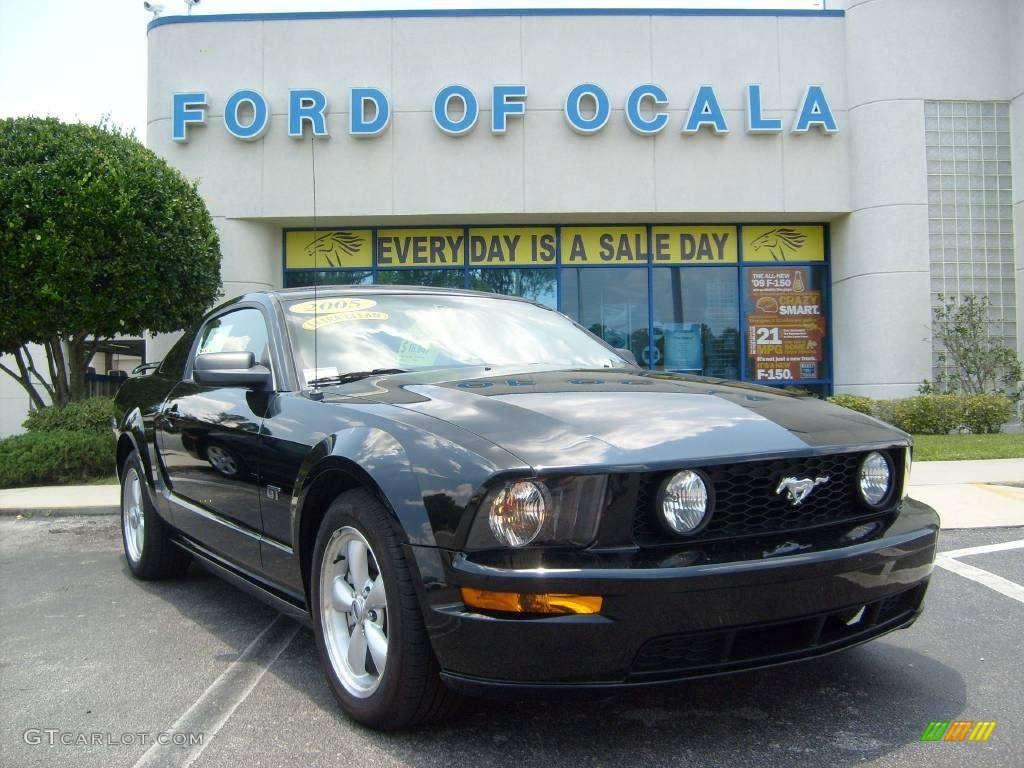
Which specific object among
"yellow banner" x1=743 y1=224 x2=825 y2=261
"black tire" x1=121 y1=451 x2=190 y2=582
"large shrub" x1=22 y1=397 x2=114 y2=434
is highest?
"yellow banner" x1=743 y1=224 x2=825 y2=261

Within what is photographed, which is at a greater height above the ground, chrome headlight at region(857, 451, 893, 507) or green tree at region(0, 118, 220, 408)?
green tree at region(0, 118, 220, 408)

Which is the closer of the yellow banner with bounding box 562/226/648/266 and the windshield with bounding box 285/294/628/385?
the windshield with bounding box 285/294/628/385

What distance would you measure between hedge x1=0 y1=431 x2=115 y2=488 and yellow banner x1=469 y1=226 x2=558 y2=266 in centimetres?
763

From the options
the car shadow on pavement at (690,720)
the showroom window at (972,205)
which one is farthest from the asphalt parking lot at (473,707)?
the showroom window at (972,205)

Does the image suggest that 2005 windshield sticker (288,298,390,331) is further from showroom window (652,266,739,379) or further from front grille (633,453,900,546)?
showroom window (652,266,739,379)

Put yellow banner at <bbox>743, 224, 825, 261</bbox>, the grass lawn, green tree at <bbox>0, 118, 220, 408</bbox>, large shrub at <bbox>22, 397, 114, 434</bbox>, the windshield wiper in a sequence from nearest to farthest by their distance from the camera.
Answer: the windshield wiper
green tree at <bbox>0, 118, 220, 408</bbox>
the grass lawn
large shrub at <bbox>22, 397, 114, 434</bbox>
yellow banner at <bbox>743, 224, 825, 261</bbox>

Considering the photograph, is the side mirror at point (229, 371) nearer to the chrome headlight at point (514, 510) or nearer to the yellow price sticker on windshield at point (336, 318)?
the yellow price sticker on windshield at point (336, 318)

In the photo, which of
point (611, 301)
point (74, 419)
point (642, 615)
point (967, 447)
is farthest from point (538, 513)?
point (611, 301)

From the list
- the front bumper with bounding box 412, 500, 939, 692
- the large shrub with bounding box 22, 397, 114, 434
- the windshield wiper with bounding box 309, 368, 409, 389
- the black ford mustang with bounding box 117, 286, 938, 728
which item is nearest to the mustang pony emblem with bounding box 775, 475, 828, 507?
the black ford mustang with bounding box 117, 286, 938, 728

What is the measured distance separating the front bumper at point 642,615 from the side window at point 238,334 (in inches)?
69.5

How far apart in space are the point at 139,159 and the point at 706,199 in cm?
893

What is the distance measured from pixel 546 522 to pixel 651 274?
1361 cm

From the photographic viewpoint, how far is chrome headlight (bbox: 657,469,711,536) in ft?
7.61

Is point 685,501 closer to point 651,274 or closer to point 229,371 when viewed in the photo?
point 229,371
